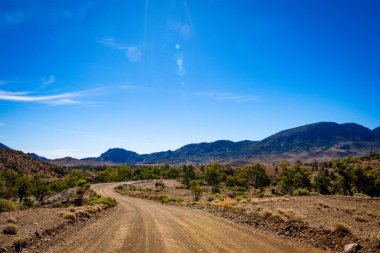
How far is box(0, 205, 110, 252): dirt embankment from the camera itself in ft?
45.3

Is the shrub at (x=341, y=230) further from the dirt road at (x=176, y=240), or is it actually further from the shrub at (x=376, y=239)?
the dirt road at (x=176, y=240)

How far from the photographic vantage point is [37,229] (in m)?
16.7

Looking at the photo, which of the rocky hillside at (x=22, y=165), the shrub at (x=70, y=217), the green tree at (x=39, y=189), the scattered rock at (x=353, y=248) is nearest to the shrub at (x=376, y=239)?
the scattered rock at (x=353, y=248)

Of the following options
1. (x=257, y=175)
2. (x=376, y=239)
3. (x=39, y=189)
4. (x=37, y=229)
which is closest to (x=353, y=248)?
(x=376, y=239)

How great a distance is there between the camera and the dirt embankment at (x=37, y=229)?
13805 millimetres

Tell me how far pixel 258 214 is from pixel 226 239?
7.97 metres

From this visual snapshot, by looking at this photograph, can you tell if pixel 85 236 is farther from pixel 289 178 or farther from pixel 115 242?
pixel 289 178

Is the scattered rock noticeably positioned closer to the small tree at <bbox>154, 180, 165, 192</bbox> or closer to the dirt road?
the dirt road

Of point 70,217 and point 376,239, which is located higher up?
point 70,217

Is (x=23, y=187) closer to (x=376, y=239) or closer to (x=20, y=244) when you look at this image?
(x=20, y=244)

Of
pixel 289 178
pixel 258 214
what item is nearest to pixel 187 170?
pixel 289 178

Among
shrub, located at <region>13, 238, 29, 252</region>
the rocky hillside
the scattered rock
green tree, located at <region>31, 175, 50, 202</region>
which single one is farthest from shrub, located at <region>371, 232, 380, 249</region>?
the rocky hillside

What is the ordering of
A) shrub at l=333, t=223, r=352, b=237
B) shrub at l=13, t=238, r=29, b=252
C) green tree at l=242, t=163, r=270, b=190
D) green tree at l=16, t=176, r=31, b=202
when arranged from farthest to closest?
green tree at l=242, t=163, r=270, b=190
green tree at l=16, t=176, r=31, b=202
shrub at l=333, t=223, r=352, b=237
shrub at l=13, t=238, r=29, b=252

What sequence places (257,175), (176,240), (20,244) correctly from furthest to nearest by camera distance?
(257,175), (176,240), (20,244)
